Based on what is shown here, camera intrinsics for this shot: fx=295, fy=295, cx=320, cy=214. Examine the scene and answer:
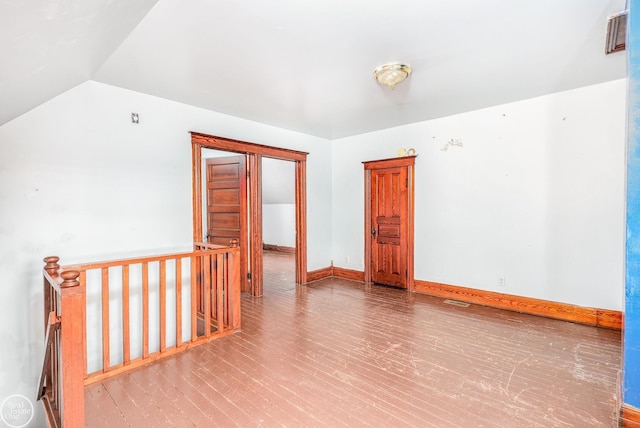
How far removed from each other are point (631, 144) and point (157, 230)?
3.94 m

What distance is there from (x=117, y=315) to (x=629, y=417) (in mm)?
3993

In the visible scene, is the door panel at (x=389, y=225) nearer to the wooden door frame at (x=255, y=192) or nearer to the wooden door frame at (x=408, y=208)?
the wooden door frame at (x=408, y=208)

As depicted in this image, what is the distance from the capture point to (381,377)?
2.28m

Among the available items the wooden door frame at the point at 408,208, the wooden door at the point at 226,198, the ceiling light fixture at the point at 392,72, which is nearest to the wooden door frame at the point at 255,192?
the wooden door at the point at 226,198

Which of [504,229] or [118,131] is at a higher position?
[118,131]

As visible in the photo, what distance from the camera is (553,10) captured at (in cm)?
190

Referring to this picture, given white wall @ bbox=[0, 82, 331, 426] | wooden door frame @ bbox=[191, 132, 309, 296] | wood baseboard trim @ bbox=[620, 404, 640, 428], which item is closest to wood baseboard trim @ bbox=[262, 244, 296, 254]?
wooden door frame @ bbox=[191, 132, 309, 296]

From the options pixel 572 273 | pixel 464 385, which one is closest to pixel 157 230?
pixel 464 385

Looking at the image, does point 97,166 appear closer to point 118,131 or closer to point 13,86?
point 118,131

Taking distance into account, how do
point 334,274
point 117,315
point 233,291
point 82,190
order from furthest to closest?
point 334,274 < point 233,291 < point 117,315 < point 82,190

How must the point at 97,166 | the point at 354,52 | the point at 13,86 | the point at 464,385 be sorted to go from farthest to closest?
1. the point at 97,166
2. the point at 354,52
3. the point at 464,385
4. the point at 13,86

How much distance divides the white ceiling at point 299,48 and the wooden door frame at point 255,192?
1.98 feet

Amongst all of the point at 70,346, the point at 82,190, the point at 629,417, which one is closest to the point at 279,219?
the point at 82,190

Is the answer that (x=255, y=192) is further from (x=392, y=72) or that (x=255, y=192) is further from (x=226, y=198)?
(x=392, y=72)
